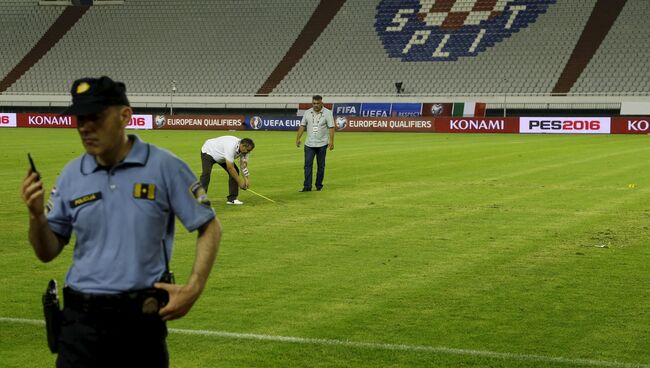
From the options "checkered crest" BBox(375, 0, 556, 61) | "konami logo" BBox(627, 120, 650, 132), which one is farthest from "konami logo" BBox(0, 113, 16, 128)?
"konami logo" BBox(627, 120, 650, 132)

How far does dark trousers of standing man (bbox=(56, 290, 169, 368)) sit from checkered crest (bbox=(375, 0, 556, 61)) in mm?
58547

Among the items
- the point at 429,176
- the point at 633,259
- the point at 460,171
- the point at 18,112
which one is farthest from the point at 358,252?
the point at 18,112

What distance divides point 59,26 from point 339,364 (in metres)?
67.6

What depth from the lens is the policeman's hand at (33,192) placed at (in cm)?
443

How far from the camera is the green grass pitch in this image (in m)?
8.15

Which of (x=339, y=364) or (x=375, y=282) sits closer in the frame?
(x=339, y=364)

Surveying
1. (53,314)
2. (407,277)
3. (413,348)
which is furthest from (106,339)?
(407,277)

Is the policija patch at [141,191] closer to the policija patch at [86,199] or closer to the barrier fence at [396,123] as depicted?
the policija patch at [86,199]

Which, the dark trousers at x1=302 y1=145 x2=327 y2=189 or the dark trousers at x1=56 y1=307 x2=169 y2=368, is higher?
the dark trousers at x1=302 y1=145 x2=327 y2=189

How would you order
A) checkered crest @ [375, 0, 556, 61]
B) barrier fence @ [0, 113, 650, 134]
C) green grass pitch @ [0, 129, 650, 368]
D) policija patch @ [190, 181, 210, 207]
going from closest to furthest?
policija patch @ [190, 181, 210, 207] → green grass pitch @ [0, 129, 650, 368] → barrier fence @ [0, 113, 650, 134] → checkered crest @ [375, 0, 556, 61]

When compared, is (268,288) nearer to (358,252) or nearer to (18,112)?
(358,252)

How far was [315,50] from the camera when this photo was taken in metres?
65.1

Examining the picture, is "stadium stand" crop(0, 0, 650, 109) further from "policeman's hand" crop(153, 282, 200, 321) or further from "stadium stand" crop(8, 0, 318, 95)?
"policeman's hand" crop(153, 282, 200, 321)

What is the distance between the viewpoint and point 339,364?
7.66m
